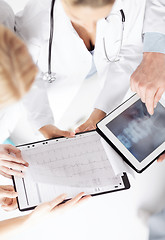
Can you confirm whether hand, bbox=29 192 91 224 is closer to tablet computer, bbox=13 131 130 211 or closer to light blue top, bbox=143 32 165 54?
tablet computer, bbox=13 131 130 211

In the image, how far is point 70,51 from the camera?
0.78m

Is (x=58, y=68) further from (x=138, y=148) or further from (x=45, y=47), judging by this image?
(x=138, y=148)

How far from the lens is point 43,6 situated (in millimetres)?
699

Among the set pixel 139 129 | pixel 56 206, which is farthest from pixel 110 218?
pixel 139 129

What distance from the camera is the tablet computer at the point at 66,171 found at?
0.74 meters

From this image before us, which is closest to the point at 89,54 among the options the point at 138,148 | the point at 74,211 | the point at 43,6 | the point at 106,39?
the point at 106,39

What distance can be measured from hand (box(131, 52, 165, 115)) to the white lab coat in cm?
14

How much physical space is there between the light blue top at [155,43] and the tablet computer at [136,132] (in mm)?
143

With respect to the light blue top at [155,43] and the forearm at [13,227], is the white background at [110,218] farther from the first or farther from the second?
the light blue top at [155,43]

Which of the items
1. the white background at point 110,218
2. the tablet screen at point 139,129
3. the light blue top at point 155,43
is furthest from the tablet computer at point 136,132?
the white background at point 110,218

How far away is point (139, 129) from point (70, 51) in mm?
303

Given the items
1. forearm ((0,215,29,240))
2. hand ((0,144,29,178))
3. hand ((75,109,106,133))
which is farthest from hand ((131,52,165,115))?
forearm ((0,215,29,240))

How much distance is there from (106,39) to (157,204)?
0.64 m

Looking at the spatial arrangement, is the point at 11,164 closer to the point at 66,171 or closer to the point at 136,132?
the point at 66,171
